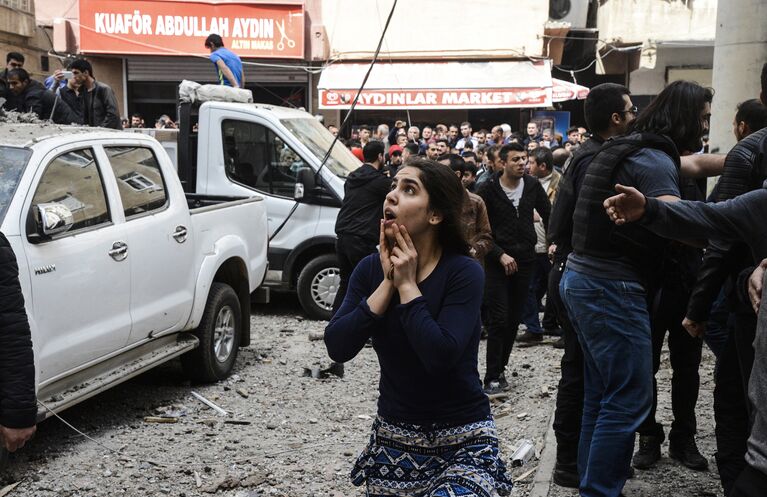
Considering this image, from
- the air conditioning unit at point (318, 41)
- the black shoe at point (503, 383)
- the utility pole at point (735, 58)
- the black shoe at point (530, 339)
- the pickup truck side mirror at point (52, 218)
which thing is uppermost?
the air conditioning unit at point (318, 41)

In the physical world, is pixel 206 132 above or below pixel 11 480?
above

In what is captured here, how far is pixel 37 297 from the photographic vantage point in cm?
515

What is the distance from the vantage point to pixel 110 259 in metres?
5.88

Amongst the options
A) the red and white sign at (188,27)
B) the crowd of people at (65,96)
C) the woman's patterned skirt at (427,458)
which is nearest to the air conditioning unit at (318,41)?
the red and white sign at (188,27)

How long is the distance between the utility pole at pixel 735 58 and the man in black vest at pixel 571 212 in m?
3.30

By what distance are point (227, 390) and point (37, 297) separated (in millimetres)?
2512

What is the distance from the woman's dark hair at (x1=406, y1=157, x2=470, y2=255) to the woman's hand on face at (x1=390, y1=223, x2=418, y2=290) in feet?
0.71

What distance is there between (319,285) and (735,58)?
490 cm

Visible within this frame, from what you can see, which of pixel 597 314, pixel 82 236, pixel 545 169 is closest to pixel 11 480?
pixel 82 236

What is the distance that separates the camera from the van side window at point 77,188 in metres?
5.59

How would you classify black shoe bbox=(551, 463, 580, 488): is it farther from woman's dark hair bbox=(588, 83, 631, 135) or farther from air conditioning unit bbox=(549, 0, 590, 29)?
air conditioning unit bbox=(549, 0, 590, 29)

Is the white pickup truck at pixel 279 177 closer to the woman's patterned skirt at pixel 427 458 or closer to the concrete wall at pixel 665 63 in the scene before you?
the woman's patterned skirt at pixel 427 458

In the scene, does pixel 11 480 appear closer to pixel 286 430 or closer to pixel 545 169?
pixel 286 430

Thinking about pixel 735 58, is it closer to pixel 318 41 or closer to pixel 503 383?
pixel 503 383
